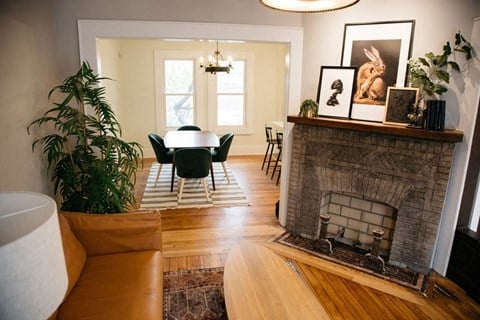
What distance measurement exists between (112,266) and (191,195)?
271 cm

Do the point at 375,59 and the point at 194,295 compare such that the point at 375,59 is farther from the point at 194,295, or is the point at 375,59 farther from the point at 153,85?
the point at 153,85

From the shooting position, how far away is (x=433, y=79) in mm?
2781

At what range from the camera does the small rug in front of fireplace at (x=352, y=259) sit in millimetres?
2891

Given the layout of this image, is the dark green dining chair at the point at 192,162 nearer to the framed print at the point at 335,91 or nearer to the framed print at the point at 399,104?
the framed print at the point at 335,91

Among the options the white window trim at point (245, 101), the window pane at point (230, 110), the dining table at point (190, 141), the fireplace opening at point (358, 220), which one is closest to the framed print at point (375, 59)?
the fireplace opening at point (358, 220)

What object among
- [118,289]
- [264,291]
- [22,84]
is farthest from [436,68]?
[22,84]

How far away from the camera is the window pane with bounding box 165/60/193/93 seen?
695 cm

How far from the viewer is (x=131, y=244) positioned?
2.40 meters

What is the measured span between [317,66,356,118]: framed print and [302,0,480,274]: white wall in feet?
0.56

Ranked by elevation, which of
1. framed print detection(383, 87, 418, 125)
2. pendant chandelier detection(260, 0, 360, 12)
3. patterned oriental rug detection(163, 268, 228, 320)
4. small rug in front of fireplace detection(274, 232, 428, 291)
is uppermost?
pendant chandelier detection(260, 0, 360, 12)

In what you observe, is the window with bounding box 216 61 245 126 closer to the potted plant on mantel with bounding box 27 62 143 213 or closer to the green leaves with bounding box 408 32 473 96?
the potted plant on mantel with bounding box 27 62 143 213

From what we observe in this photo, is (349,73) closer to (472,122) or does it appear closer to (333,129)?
(333,129)

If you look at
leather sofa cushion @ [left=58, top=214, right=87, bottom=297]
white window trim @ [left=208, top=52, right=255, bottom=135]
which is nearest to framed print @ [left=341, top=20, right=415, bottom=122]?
leather sofa cushion @ [left=58, top=214, right=87, bottom=297]

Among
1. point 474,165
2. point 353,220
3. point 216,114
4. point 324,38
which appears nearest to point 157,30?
point 324,38
